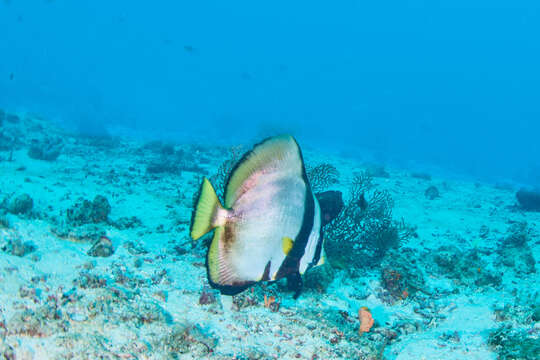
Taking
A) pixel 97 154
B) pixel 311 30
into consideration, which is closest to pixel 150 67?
pixel 311 30

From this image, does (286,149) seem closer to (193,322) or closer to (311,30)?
(193,322)

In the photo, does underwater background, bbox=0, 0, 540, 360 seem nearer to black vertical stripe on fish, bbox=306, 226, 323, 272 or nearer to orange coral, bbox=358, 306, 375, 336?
orange coral, bbox=358, 306, 375, 336

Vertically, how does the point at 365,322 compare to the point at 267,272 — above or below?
below

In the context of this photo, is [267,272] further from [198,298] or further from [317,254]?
[198,298]

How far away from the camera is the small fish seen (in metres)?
1.56

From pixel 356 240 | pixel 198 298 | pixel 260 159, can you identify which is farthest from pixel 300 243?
pixel 356 240

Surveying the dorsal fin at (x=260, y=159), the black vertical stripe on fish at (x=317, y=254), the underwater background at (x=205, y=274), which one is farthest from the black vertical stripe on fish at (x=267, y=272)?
the underwater background at (x=205, y=274)

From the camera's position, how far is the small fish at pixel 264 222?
5.11 feet

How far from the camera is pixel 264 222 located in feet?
5.25

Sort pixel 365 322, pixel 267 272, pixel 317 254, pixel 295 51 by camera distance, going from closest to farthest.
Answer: pixel 267 272
pixel 317 254
pixel 365 322
pixel 295 51

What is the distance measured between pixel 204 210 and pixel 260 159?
43 centimetres

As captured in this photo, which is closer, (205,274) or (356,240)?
(205,274)

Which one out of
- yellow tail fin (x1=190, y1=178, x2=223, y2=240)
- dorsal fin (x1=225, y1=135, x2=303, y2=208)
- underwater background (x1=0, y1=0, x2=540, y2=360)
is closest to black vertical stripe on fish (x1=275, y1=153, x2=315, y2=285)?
dorsal fin (x1=225, y1=135, x2=303, y2=208)

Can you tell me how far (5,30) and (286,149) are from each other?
220 m
